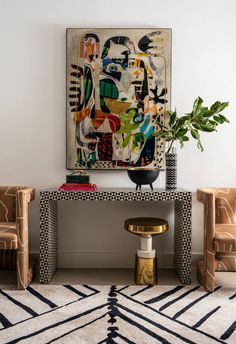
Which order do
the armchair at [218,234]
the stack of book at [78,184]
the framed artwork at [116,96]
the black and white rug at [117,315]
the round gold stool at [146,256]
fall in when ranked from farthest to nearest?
the framed artwork at [116,96] < the stack of book at [78,184] < the round gold stool at [146,256] < the armchair at [218,234] < the black and white rug at [117,315]

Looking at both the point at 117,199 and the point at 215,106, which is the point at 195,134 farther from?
the point at 117,199

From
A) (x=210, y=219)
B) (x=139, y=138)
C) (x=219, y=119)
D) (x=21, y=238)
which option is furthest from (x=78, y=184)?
(x=219, y=119)

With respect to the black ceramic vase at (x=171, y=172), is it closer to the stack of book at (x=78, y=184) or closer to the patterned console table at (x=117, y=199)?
the patterned console table at (x=117, y=199)

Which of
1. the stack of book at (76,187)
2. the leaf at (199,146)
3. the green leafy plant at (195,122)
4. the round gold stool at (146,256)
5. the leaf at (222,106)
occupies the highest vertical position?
the leaf at (222,106)

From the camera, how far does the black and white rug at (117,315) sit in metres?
1.77

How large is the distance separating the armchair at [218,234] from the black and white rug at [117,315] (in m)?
0.16

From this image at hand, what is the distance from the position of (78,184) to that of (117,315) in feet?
3.35

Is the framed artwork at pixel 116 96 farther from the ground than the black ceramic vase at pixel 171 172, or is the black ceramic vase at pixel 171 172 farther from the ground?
the framed artwork at pixel 116 96

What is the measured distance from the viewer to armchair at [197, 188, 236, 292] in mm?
2367

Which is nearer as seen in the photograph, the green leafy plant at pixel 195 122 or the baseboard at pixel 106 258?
the green leafy plant at pixel 195 122

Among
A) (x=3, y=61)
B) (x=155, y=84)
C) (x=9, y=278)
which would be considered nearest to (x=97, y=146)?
(x=155, y=84)

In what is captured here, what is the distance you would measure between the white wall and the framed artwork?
0.29ft

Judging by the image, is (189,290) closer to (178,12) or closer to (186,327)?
(186,327)

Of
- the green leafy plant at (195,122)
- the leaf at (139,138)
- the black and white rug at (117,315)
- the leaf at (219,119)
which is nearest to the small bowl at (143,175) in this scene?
the green leafy plant at (195,122)
